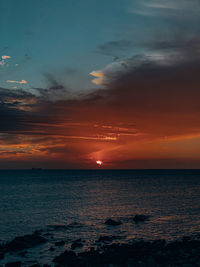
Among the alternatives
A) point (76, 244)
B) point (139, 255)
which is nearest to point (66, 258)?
point (76, 244)

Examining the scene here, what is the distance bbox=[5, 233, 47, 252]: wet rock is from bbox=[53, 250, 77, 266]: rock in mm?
6086

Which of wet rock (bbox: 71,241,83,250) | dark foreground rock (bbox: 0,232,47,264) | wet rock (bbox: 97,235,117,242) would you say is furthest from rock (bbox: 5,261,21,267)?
wet rock (bbox: 97,235,117,242)

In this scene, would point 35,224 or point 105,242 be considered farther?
point 35,224

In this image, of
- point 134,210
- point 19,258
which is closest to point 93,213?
point 134,210

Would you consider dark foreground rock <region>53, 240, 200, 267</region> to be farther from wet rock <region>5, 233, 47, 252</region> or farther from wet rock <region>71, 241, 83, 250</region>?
wet rock <region>5, 233, 47, 252</region>

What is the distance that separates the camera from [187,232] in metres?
36.5

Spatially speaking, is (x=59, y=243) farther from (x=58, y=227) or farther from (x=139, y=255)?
(x=139, y=255)

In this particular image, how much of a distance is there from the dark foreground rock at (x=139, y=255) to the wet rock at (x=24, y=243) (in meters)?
6.09

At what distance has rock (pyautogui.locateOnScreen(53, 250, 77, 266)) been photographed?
24.9 meters

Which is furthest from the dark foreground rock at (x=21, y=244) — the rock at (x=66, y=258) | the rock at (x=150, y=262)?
the rock at (x=150, y=262)

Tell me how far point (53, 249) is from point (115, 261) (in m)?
8.30

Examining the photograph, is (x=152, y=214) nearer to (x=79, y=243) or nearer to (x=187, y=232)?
(x=187, y=232)

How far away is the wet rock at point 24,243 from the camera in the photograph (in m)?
29.9

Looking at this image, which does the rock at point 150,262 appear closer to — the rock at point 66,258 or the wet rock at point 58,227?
the rock at point 66,258
